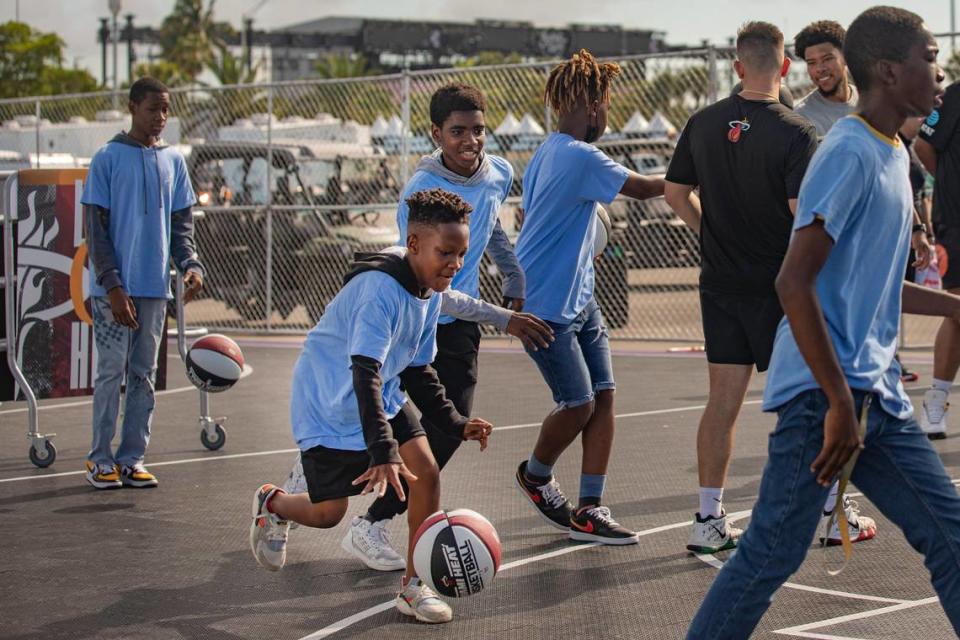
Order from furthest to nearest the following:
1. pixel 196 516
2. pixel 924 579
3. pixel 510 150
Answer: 1. pixel 510 150
2. pixel 196 516
3. pixel 924 579

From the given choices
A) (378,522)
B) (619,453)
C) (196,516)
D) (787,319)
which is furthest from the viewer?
(619,453)

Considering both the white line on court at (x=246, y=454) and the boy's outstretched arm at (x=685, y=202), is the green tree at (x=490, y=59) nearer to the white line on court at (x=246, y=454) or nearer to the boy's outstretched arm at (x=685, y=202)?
the white line on court at (x=246, y=454)

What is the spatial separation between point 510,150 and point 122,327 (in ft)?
36.1

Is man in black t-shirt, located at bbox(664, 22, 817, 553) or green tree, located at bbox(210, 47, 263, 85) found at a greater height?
green tree, located at bbox(210, 47, 263, 85)

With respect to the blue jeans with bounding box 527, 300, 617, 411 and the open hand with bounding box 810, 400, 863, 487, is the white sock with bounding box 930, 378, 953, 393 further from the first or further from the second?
Answer: the open hand with bounding box 810, 400, 863, 487

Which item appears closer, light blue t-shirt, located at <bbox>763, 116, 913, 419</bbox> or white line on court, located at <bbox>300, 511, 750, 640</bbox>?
light blue t-shirt, located at <bbox>763, 116, 913, 419</bbox>

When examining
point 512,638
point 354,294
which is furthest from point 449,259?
point 512,638

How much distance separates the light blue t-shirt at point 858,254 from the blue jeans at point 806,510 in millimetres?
71

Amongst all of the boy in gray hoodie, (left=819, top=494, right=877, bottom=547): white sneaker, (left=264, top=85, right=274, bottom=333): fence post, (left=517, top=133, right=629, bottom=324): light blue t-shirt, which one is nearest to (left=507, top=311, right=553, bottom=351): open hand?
(left=517, top=133, right=629, bottom=324): light blue t-shirt

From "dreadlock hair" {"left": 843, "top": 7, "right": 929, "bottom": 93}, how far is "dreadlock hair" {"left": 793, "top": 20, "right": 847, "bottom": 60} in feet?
10.1

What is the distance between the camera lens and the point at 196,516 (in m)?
7.20

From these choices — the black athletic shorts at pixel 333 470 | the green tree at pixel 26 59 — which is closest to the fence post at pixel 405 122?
the black athletic shorts at pixel 333 470

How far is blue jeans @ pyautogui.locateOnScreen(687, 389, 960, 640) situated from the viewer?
3.74 meters

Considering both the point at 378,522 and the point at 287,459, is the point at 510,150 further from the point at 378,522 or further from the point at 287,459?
the point at 378,522
